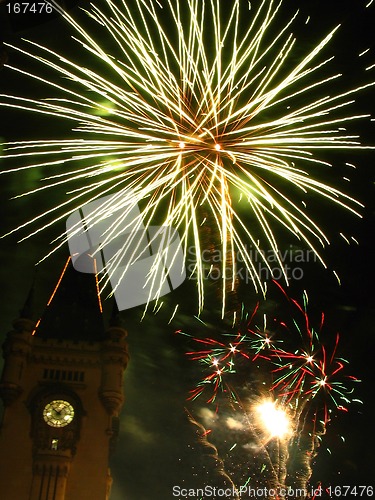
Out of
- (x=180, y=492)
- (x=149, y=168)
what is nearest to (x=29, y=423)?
(x=180, y=492)

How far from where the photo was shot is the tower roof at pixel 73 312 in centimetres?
6197

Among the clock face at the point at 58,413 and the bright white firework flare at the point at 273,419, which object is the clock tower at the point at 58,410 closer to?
the clock face at the point at 58,413

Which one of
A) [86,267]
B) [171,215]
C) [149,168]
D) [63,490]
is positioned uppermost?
[86,267]

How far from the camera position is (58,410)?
52188mm

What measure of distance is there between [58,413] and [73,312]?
15.3m

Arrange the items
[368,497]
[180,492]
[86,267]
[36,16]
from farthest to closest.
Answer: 1. [86,267]
2. [180,492]
3. [368,497]
4. [36,16]

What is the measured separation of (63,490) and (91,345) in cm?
1286

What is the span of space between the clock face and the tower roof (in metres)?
8.07

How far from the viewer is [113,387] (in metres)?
54.7

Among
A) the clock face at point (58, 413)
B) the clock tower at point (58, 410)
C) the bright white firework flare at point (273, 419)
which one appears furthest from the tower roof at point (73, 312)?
the bright white firework flare at point (273, 419)

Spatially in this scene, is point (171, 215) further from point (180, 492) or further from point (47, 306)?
point (47, 306)

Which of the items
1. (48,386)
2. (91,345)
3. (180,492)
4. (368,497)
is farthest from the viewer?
(91,345)

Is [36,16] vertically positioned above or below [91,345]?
below

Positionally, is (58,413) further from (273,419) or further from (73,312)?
(273,419)
